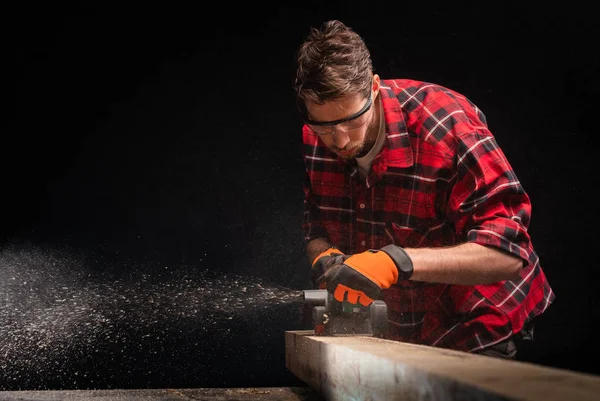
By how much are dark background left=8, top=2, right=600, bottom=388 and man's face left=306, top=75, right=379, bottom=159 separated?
1.50 metres

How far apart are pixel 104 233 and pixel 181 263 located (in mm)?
458

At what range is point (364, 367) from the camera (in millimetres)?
1634

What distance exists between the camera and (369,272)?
2.12m

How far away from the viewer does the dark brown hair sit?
2.29 m

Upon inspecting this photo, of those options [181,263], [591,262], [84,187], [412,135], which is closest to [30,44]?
[84,187]

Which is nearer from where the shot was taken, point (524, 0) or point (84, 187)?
point (84, 187)

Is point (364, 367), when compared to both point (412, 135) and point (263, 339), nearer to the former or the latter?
point (412, 135)

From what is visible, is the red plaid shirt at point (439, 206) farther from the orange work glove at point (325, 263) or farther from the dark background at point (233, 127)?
the dark background at point (233, 127)

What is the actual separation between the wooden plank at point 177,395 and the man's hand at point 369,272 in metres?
0.45

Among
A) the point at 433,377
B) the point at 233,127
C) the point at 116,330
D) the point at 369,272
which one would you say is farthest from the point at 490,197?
the point at 116,330

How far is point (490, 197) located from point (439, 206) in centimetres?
28

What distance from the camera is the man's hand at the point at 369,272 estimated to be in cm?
212

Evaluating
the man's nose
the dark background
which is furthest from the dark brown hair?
the dark background

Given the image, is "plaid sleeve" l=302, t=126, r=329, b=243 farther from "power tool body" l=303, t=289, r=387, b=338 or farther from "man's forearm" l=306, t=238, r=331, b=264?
"power tool body" l=303, t=289, r=387, b=338
